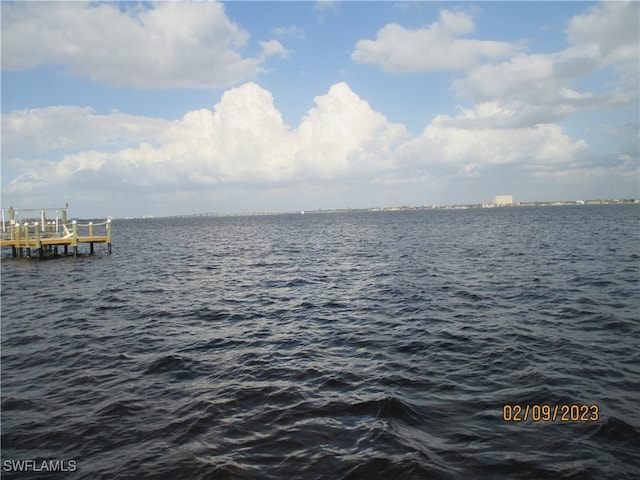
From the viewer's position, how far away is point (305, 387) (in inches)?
379

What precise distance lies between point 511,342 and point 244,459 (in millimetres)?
9174

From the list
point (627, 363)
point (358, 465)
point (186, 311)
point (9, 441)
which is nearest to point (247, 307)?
point (186, 311)

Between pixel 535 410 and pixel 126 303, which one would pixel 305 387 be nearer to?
pixel 535 410

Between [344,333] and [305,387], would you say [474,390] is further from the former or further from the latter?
[344,333]

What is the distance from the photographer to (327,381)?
9945 millimetres

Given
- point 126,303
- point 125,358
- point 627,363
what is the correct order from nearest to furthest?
point 627,363 → point 125,358 → point 126,303

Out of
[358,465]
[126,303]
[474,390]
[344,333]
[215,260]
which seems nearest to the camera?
[358,465]

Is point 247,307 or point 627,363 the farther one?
point 247,307

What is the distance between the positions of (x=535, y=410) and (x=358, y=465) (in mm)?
4293

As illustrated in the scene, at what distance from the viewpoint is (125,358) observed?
11914mm

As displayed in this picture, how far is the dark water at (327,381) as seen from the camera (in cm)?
684

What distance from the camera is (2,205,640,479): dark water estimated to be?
684cm

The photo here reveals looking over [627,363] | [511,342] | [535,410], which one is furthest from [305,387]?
[627,363]

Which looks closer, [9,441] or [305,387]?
[9,441]
